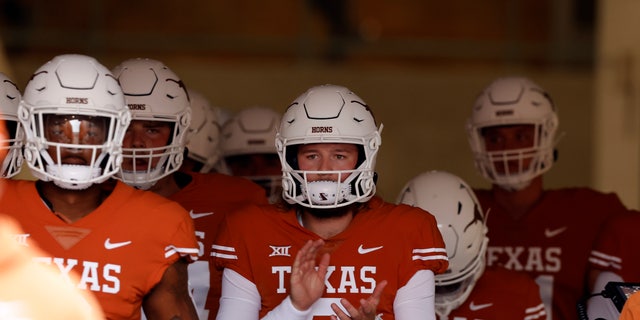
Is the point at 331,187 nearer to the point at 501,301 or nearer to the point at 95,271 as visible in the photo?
the point at 95,271

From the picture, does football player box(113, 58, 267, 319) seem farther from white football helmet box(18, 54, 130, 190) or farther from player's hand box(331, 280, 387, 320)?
player's hand box(331, 280, 387, 320)

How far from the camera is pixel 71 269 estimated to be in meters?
3.87

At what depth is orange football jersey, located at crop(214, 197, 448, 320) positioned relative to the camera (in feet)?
13.9

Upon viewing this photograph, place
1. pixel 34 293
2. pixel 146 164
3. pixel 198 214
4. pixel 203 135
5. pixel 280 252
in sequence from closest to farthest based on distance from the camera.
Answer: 1. pixel 34 293
2. pixel 280 252
3. pixel 146 164
4. pixel 198 214
5. pixel 203 135

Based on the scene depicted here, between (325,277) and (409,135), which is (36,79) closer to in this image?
(325,277)

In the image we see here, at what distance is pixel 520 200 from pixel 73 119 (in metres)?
2.35

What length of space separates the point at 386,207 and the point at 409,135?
5.57 metres

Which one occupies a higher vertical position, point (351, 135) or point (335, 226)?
point (351, 135)

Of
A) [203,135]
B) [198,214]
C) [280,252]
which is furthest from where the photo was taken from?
[203,135]

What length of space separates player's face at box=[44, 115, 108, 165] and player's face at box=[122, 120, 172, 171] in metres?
0.80

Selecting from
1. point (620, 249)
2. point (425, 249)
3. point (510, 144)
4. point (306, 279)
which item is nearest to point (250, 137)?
point (510, 144)

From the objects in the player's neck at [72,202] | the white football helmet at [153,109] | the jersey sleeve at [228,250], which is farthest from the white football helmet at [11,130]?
the jersey sleeve at [228,250]

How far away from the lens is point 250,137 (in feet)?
21.0

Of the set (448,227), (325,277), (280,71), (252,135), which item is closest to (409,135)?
(280,71)
